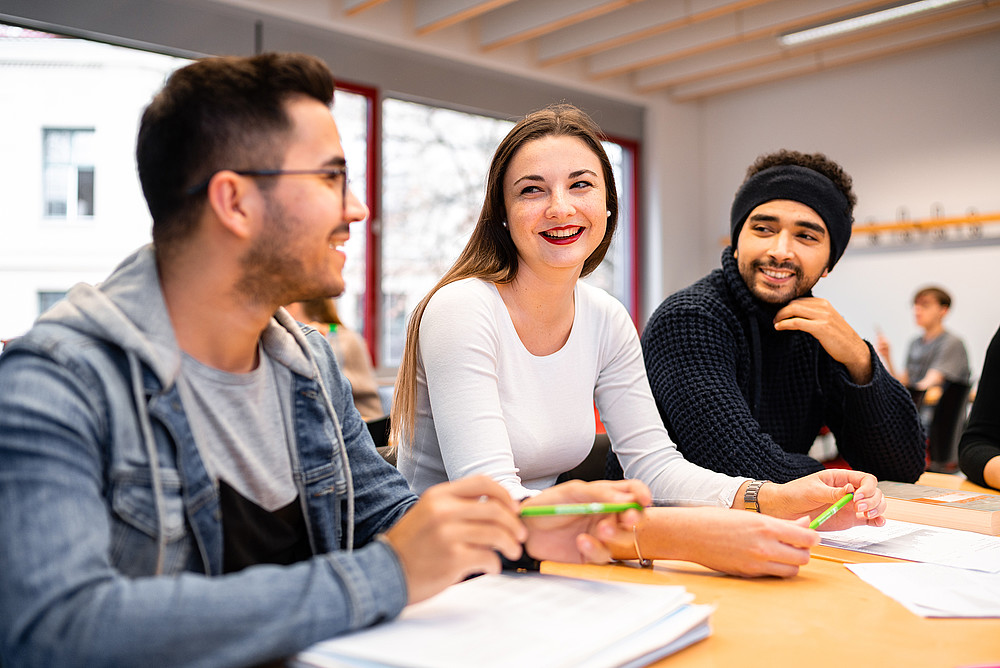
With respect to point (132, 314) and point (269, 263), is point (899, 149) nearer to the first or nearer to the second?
point (269, 263)

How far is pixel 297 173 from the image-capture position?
3.26 feet

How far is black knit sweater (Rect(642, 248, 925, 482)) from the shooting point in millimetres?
1856

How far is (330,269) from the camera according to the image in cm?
103

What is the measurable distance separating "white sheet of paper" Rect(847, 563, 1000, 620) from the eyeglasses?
0.88 meters

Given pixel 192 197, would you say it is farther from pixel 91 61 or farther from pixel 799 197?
pixel 91 61

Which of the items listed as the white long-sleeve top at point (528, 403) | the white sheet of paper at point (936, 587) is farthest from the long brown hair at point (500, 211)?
the white sheet of paper at point (936, 587)

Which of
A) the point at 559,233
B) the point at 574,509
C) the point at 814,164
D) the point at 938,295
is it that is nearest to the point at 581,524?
the point at 574,509

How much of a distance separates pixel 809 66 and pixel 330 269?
6.46 metres

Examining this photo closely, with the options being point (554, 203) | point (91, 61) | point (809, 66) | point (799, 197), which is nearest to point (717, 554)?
point (554, 203)

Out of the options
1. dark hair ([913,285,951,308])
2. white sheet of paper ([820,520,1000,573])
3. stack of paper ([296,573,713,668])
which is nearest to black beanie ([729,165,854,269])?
white sheet of paper ([820,520,1000,573])

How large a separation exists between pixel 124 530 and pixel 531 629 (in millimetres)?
430

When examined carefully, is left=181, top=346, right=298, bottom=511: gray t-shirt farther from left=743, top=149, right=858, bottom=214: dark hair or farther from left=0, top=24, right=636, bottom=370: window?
left=0, top=24, right=636, bottom=370: window

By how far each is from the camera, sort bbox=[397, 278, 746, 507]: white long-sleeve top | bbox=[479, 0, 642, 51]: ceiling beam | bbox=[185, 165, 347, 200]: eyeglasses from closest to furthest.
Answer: bbox=[185, 165, 347, 200]: eyeglasses < bbox=[397, 278, 746, 507]: white long-sleeve top < bbox=[479, 0, 642, 51]: ceiling beam

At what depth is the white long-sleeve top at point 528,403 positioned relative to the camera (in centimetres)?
145
